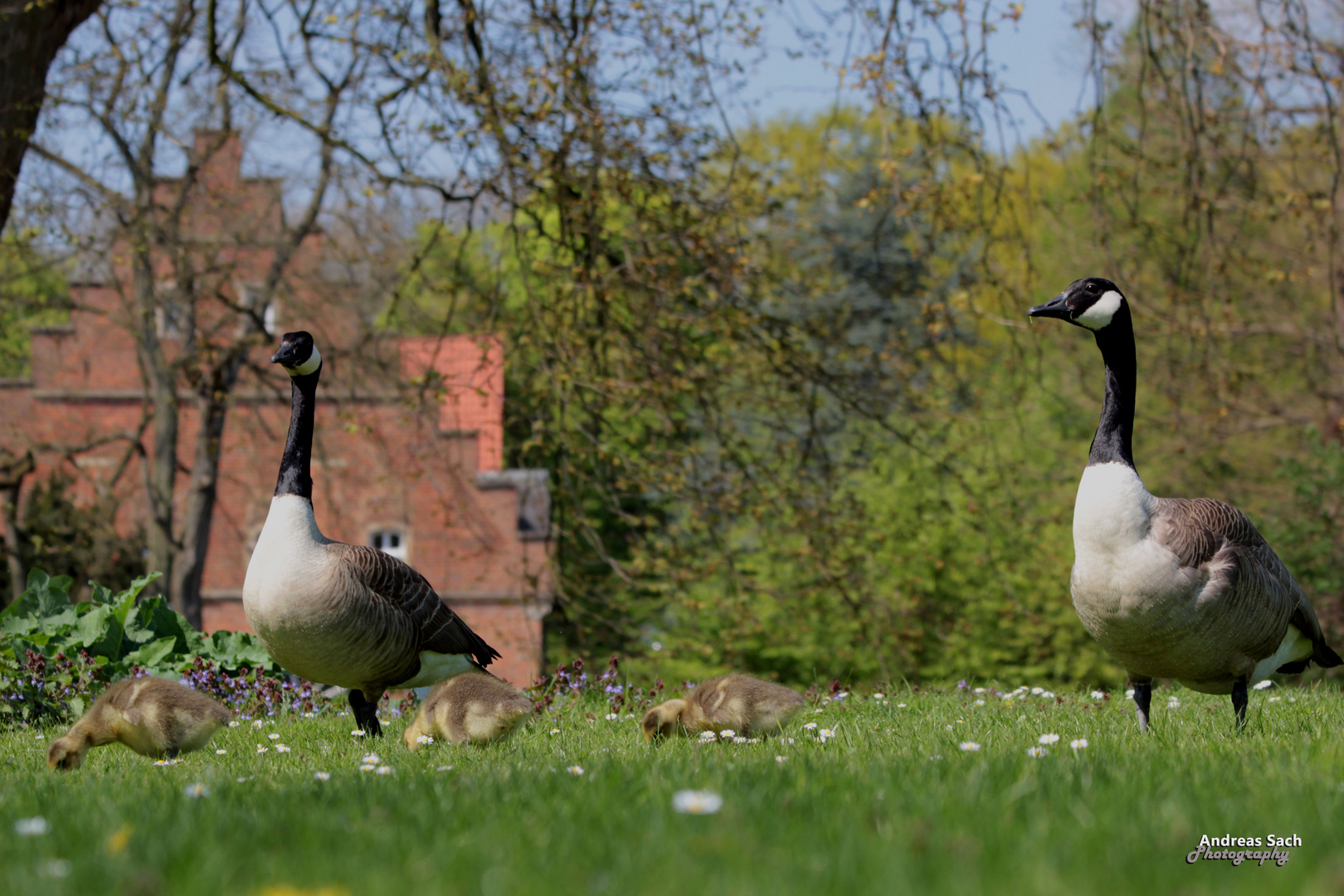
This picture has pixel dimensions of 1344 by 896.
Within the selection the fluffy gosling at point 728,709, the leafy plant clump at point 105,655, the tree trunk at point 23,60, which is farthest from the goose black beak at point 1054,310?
the tree trunk at point 23,60

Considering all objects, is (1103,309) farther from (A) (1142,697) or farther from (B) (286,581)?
(B) (286,581)

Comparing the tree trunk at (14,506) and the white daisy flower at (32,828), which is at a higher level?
the white daisy flower at (32,828)

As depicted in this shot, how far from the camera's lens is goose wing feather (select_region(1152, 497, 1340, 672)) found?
18.1 feet

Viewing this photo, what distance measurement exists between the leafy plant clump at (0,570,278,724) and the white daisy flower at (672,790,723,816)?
223 inches

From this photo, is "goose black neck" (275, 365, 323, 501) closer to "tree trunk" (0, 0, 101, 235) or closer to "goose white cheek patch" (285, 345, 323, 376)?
"goose white cheek patch" (285, 345, 323, 376)

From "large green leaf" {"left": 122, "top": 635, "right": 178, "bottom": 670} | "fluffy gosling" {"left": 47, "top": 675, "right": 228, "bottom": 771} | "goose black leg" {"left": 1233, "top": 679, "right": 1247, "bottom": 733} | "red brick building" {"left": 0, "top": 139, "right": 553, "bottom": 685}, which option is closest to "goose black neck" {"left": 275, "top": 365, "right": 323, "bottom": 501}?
"fluffy gosling" {"left": 47, "top": 675, "right": 228, "bottom": 771}

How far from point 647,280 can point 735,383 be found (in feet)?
7.32

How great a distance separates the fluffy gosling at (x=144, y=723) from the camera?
5.41 m

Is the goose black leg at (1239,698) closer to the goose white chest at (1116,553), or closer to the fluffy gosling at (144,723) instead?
the goose white chest at (1116,553)

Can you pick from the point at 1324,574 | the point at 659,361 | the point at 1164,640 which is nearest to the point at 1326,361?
the point at 1324,574

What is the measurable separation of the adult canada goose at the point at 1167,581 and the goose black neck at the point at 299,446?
4.21 meters

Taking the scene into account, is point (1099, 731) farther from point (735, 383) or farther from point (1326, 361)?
point (1326, 361)

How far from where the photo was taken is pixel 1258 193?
1499 centimetres

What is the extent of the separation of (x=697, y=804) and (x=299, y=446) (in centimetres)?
468
